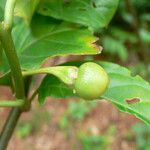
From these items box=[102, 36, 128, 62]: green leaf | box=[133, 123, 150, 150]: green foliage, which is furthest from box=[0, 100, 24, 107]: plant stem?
box=[102, 36, 128, 62]: green leaf

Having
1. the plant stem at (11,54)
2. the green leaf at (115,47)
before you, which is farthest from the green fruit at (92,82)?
the green leaf at (115,47)

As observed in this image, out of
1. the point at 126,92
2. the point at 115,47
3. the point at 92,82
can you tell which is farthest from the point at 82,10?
the point at 115,47

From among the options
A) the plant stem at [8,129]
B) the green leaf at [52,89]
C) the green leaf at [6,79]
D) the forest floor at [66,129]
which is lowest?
the forest floor at [66,129]

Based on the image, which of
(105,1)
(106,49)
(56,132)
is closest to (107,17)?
(105,1)

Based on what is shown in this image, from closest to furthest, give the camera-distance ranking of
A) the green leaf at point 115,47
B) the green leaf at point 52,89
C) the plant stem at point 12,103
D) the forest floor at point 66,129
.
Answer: the plant stem at point 12,103, the green leaf at point 52,89, the forest floor at point 66,129, the green leaf at point 115,47

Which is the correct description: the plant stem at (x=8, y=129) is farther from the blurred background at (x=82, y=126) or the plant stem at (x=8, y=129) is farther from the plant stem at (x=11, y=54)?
the blurred background at (x=82, y=126)

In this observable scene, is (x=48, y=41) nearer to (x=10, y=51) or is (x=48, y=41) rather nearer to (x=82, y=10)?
(x=82, y=10)

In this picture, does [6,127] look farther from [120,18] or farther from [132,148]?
[120,18]
